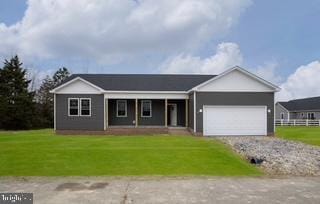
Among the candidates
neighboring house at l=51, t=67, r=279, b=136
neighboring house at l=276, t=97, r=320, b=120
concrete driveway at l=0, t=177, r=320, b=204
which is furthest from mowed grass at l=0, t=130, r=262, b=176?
neighboring house at l=276, t=97, r=320, b=120

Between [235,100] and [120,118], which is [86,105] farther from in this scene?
[235,100]

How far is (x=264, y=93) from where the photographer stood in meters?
24.5

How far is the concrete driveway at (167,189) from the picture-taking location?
776cm

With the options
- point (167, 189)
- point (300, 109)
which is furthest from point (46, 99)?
point (167, 189)

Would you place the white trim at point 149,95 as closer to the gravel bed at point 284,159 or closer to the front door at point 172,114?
the front door at point 172,114

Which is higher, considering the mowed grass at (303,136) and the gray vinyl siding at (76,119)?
the gray vinyl siding at (76,119)

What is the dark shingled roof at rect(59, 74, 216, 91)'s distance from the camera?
26.9 meters

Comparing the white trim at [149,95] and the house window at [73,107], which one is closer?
the house window at [73,107]

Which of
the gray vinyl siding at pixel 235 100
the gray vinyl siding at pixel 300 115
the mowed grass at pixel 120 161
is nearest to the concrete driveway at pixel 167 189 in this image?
the mowed grass at pixel 120 161

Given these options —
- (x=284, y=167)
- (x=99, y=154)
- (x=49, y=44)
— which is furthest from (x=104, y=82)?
(x=284, y=167)

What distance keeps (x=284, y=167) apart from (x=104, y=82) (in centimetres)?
1834

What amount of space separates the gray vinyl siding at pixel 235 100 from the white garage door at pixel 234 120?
0.29 meters

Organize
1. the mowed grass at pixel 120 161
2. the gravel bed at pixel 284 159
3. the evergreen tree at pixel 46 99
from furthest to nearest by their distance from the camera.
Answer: the evergreen tree at pixel 46 99
the gravel bed at pixel 284 159
the mowed grass at pixel 120 161

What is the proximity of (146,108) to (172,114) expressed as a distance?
2.37 meters
